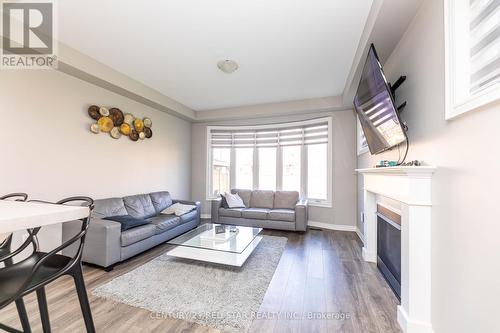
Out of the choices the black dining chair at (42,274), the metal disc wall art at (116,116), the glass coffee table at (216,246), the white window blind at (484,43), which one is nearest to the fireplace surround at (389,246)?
the white window blind at (484,43)

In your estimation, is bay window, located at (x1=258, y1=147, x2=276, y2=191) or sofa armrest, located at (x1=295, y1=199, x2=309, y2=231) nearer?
sofa armrest, located at (x1=295, y1=199, x2=309, y2=231)

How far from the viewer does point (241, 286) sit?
6.92 feet

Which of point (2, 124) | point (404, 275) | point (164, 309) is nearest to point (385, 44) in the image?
point (404, 275)

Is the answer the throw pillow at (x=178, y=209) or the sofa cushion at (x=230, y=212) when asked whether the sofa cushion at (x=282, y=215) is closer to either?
the sofa cushion at (x=230, y=212)

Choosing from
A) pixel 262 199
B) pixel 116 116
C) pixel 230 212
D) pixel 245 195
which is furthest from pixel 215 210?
pixel 116 116

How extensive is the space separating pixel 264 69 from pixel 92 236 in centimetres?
321

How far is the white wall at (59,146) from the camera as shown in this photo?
2.33 meters

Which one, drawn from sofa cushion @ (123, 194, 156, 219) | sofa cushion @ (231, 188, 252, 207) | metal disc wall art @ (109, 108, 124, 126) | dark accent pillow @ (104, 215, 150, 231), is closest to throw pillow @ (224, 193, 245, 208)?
sofa cushion @ (231, 188, 252, 207)

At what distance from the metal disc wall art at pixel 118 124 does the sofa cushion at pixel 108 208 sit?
1.07 m

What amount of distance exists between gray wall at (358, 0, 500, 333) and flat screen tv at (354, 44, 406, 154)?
186mm

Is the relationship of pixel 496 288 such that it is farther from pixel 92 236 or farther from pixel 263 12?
pixel 92 236

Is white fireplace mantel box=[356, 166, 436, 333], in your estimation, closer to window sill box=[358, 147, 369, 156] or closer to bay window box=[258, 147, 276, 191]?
window sill box=[358, 147, 369, 156]

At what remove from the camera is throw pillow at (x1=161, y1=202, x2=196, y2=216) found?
3752mm

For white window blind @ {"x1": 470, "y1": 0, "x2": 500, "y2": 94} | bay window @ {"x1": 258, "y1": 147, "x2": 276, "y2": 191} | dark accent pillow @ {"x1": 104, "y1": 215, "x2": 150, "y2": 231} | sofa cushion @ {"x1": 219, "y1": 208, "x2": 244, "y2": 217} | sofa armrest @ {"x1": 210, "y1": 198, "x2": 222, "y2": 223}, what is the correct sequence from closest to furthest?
1. white window blind @ {"x1": 470, "y1": 0, "x2": 500, "y2": 94}
2. dark accent pillow @ {"x1": 104, "y1": 215, "x2": 150, "y2": 231}
3. sofa cushion @ {"x1": 219, "y1": 208, "x2": 244, "y2": 217}
4. sofa armrest @ {"x1": 210, "y1": 198, "x2": 222, "y2": 223}
5. bay window @ {"x1": 258, "y1": 147, "x2": 276, "y2": 191}
